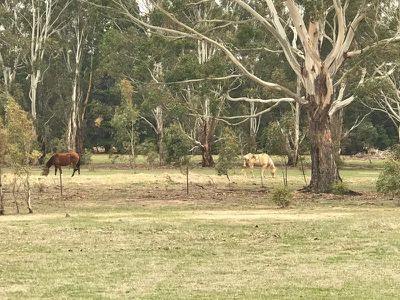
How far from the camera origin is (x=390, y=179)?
2459 cm

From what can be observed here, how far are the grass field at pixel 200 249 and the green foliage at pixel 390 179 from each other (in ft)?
1.47

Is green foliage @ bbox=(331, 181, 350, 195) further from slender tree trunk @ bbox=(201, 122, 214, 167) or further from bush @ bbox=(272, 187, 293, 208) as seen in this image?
slender tree trunk @ bbox=(201, 122, 214, 167)

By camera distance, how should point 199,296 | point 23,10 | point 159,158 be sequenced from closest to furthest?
point 199,296, point 159,158, point 23,10

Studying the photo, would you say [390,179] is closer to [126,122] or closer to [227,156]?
[227,156]

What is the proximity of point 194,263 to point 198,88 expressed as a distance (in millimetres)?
21990

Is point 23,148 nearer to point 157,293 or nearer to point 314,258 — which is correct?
point 314,258

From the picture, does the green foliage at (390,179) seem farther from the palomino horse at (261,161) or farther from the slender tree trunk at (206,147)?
the slender tree trunk at (206,147)

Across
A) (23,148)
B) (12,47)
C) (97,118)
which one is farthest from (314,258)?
(97,118)

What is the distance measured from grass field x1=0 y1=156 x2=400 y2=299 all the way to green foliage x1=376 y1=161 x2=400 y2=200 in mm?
448

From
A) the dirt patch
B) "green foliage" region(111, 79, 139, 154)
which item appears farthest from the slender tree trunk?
the dirt patch

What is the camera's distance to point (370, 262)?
39.2ft

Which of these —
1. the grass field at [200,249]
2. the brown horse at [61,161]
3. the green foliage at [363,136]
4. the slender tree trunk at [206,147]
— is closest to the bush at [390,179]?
the grass field at [200,249]

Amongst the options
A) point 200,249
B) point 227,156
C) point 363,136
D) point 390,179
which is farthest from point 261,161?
point 363,136

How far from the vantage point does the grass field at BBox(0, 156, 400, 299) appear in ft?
32.5
